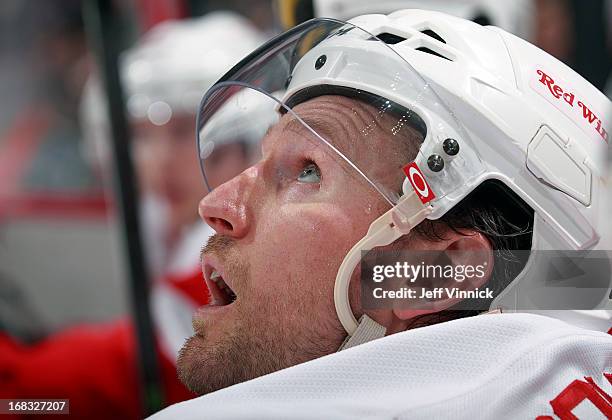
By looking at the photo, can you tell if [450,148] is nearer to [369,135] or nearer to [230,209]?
[369,135]

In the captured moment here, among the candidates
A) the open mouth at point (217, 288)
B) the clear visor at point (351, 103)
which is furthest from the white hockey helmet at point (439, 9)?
the open mouth at point (217, 288)

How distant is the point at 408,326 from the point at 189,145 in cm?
196

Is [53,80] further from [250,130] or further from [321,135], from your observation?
[321,135]

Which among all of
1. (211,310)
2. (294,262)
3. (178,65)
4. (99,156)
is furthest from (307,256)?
(99,156)

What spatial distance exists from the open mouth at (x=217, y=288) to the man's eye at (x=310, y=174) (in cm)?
14

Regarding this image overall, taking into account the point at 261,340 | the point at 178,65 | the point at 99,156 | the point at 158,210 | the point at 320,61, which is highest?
the point at 99,156

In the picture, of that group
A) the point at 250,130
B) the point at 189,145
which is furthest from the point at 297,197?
the point at 189,145

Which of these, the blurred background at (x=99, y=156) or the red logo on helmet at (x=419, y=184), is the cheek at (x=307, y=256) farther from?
the blurred background at (x=99, y=156)

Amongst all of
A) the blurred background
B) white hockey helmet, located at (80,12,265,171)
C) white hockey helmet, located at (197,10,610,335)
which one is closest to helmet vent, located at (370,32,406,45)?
white hockey helmet, located at (197,10,610,335)

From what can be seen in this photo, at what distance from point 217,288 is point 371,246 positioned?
20 cm

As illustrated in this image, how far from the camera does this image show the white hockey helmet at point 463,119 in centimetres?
101

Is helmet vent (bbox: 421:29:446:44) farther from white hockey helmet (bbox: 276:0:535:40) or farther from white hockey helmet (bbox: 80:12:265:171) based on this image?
white hockey helmet (bbox: 80:12:265:171)

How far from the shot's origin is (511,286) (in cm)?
104

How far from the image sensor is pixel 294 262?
3.42 ft
